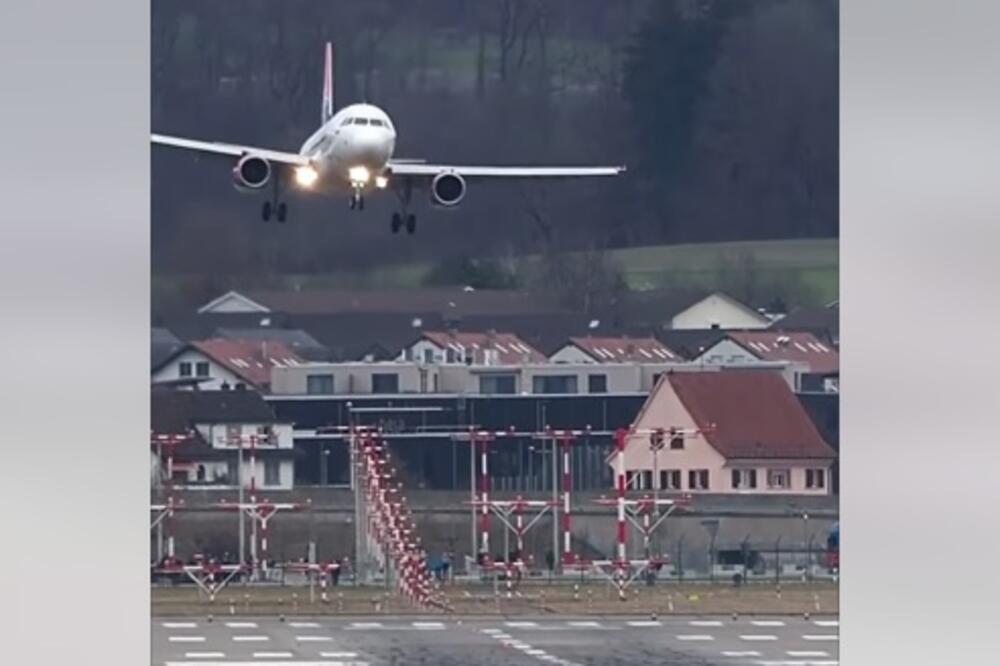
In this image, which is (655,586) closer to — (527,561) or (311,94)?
(527,561)

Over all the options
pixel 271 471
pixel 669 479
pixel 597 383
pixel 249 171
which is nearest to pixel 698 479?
pixel 669 479

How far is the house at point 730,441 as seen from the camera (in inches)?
497

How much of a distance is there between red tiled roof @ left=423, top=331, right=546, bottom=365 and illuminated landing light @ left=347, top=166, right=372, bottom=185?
4.28 ft

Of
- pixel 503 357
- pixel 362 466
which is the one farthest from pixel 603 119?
pixel 362 466

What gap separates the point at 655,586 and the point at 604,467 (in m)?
0.83

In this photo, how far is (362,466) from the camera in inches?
508

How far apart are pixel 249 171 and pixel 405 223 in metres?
1.18

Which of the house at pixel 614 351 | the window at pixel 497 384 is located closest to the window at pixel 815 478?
the house at pixel 614 351

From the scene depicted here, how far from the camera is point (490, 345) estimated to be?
41.0 ft

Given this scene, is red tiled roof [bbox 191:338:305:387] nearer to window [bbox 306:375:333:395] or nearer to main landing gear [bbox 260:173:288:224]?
window [bbox 306:375:333:395]

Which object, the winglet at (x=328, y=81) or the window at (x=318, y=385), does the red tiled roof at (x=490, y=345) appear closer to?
the window at (x=318, y=385)

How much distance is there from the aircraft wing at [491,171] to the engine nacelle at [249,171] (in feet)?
3.12

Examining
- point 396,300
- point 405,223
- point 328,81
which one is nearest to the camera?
point 328,81

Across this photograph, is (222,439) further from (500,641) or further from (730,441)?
(730,441)
